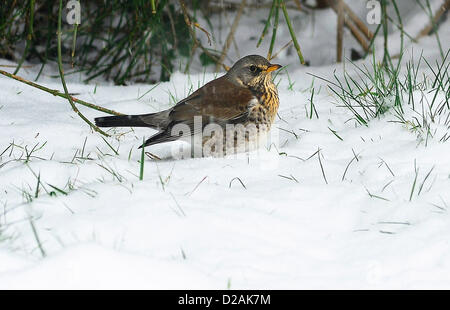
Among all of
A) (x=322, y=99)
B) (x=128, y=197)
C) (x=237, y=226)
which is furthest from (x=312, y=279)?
(x=322, y=99)

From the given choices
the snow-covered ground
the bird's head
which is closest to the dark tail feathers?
the snow-covered ground

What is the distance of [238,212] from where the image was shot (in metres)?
2.49

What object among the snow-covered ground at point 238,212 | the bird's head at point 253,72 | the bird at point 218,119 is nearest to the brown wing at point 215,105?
the bird at point 218,119

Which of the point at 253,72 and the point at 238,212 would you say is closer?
the point at 238,212

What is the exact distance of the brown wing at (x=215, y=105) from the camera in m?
3.62

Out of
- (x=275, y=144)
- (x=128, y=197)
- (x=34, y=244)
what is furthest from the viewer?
(x=275, y=144)

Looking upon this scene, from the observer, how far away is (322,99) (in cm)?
433

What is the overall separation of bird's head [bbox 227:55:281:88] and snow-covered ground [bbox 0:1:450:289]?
0.34 m

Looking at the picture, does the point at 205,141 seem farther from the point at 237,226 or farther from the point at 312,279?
the point at 312,279

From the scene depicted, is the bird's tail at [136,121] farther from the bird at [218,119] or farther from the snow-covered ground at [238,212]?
the snow-covered ground at [238,212]

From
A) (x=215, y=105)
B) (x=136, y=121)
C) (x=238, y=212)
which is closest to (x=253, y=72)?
(x=215, y=105)

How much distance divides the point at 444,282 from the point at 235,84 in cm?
205

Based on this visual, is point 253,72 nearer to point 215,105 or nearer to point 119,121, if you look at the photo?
point 215,105

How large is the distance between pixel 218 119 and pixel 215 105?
0.09 meters
